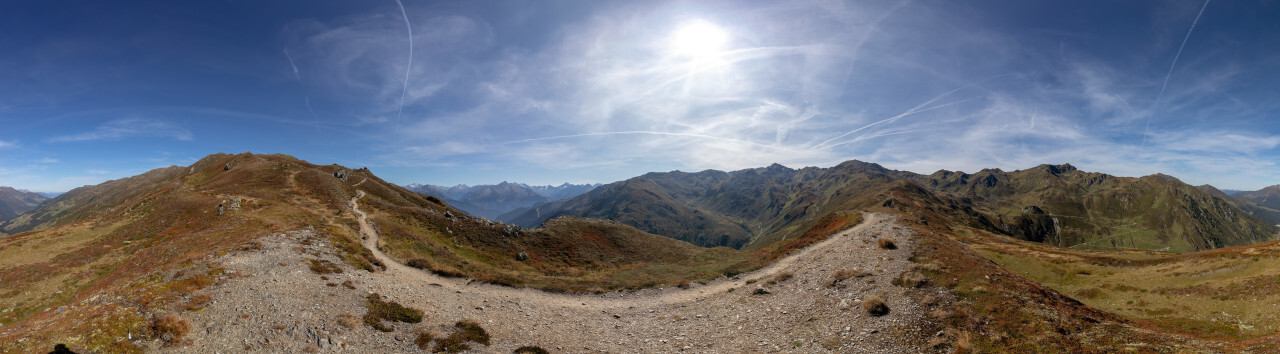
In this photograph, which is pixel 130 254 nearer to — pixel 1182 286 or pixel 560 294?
pixel 560 294

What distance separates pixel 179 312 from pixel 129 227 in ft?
162

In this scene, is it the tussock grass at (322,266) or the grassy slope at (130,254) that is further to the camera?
the tussock grass at (322,266)

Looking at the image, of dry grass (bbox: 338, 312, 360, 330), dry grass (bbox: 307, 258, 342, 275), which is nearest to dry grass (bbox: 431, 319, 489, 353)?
dry grass (bbox: 338, 312, 360, 330)

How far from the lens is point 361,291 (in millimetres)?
27562

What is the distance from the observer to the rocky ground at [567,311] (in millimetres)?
20047

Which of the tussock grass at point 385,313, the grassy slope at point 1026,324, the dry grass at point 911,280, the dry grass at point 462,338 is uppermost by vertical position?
the dry grass at point 911,280

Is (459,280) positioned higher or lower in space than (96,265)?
lower

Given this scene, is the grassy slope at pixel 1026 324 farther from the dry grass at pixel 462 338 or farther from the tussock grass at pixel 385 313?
the tussock grass at pixel 385 313

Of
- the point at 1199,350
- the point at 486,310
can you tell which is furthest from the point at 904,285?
the point at 486,310

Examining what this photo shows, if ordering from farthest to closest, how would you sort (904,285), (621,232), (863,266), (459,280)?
(621,232)
(459,280)
(863,266)
(904,285)

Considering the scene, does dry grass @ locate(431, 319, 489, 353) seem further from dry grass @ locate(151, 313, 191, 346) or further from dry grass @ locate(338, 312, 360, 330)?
dry grass @ locate(151, 313, 191, 346)

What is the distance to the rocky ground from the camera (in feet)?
65.8

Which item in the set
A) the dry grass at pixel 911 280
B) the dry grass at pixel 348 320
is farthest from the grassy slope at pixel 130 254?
the dry grass at pixel 911 280

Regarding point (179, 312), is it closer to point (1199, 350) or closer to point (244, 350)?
point (244, 350)
